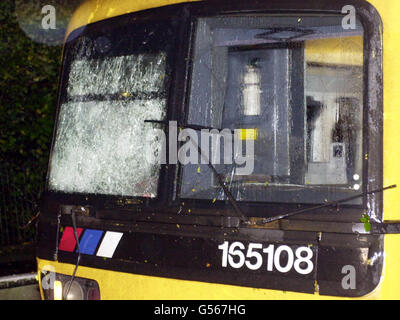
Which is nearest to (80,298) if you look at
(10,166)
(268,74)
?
(268,74)

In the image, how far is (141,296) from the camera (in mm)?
2570

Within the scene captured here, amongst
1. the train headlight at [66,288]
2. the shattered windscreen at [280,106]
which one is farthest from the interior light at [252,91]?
the train headlight at [66,288]

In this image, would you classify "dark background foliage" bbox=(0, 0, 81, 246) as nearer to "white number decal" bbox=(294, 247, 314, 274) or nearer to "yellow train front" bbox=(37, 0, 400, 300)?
"yellow train front" bbox=(37, 0, 400, 300)

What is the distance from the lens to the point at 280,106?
106 inches

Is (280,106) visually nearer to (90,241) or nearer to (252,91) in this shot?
(252,91)

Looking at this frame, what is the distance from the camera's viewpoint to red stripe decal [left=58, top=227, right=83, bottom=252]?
2.81 meters

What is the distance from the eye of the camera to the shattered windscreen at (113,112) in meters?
2.65

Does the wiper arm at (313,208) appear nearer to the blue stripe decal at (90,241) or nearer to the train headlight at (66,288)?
the blue stripe decal at (90,241)

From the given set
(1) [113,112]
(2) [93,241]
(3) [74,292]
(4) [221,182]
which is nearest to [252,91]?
(4) [221,182]

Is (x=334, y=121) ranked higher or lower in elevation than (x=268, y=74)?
lower

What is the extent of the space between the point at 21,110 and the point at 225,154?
7.17 meters

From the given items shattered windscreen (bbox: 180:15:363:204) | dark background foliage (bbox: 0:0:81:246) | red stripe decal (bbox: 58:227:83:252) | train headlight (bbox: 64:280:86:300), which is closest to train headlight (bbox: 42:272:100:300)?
train headlight (bbox: 64:280:86:300)

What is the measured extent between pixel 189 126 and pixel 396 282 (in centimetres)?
114
